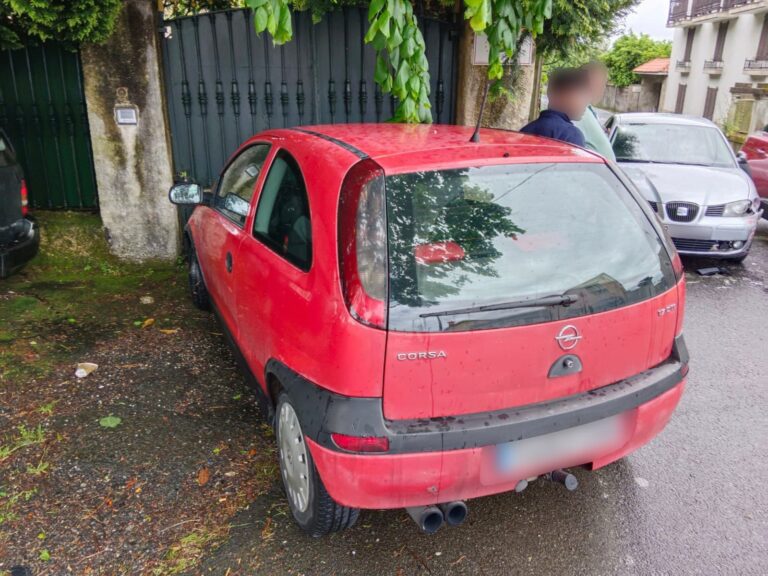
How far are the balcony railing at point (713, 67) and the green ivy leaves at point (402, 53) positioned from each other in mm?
29803

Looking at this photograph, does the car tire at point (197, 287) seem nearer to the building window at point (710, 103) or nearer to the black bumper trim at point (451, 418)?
the black bumper trim at point (451, 418)

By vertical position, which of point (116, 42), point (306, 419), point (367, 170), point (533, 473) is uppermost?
point (116, 42)

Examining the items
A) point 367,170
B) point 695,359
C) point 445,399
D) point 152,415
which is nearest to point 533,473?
point 445,399

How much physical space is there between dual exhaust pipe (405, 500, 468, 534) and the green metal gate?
5.35 meters

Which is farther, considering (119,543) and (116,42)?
(116,42)

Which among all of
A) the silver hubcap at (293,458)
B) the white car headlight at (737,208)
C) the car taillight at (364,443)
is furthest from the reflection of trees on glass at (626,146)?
the car taillight at (364,443)

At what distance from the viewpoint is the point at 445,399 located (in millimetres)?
2293

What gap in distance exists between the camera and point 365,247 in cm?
228

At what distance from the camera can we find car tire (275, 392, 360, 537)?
2.54m

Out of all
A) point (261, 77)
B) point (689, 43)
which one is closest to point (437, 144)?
point (261, 77)

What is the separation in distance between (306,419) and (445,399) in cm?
54

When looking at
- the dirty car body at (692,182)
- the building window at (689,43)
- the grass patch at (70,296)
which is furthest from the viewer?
the building window at (689,43)

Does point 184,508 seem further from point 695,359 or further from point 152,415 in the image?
point 695,359

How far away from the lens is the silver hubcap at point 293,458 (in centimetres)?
264
